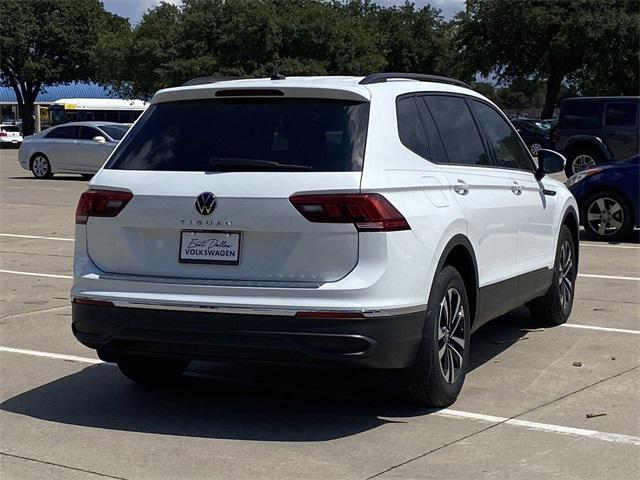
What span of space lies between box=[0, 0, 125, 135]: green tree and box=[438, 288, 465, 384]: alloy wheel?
60.3m

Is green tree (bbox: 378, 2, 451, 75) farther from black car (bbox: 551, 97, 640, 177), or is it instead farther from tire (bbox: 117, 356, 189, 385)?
tire (bbox: 117, 356, 189, 385)

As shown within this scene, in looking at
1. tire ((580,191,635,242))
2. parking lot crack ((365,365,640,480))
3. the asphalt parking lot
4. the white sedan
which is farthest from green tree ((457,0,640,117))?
parking lot crack ((365,365,640,480))

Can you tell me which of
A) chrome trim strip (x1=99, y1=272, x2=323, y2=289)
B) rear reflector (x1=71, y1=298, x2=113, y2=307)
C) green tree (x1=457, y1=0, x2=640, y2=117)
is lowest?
rear reflector (x1=71, y1=298, x2=113, y2=307)

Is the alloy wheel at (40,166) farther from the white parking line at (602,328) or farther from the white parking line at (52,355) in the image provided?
the white parking line at (602,328)

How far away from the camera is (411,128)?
19.6ft

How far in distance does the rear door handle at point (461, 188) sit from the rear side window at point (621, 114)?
20495mm

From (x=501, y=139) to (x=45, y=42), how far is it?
203 ft

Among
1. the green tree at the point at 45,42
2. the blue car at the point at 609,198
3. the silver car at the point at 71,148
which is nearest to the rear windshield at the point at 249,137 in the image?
the blue car at the point at 609,198

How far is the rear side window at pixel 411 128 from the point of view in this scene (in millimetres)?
5844

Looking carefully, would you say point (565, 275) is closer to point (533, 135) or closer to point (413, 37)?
point (533, 135)

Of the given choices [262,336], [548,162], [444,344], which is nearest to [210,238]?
[262,336]

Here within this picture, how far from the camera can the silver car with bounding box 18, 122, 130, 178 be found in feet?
87.6

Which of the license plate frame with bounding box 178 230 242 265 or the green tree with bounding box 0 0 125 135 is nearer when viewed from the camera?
the license plate frame with bounding box 178 230 242 265

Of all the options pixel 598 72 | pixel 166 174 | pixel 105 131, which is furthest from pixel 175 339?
pixel 598 72
